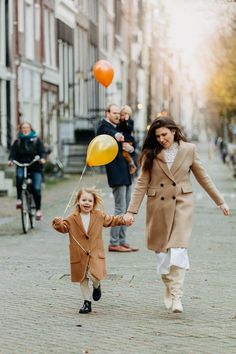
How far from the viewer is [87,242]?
9258mm

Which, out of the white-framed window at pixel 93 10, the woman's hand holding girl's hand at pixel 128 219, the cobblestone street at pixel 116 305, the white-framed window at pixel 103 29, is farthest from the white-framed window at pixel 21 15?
the woman's hand holding girl's hand at pixel 128 219

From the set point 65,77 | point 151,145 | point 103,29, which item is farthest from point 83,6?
point 151,145

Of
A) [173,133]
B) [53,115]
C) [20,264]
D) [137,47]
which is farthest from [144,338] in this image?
[137,47]

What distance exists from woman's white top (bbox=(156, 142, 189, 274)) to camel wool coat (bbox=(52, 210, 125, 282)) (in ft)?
1.70

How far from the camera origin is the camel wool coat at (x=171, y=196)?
9.19m

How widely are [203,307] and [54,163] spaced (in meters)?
28.5

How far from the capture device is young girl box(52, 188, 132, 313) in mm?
9195

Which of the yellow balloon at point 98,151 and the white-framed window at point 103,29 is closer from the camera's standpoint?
the yellow balloon at point 98,151

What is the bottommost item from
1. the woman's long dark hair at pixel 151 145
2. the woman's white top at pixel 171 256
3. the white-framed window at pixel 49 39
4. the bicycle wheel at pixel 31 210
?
the bicycle wheel at pixel 31 210

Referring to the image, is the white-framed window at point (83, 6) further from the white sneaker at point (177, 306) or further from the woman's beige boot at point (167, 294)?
the white sneaker at point (177, 306)

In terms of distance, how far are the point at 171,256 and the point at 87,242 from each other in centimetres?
77

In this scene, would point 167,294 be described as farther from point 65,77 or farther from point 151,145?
point 65,77

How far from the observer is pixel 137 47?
92.9 m

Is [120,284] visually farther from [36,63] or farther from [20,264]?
[36,63]
